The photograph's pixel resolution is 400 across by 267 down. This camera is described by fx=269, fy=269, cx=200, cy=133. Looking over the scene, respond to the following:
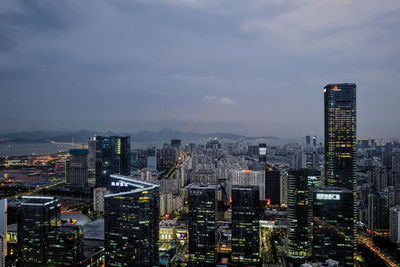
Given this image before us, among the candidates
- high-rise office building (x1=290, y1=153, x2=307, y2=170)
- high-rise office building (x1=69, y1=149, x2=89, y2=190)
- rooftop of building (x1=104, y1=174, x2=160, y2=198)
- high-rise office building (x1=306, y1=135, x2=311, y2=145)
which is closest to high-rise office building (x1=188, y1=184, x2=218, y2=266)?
rooftop of building (x1=104, y1=174, x2=160, y2=198)

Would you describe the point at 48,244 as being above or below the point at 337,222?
below

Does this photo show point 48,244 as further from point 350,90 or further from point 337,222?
point 350,90

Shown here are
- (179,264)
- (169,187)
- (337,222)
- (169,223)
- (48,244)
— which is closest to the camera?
(337,222)

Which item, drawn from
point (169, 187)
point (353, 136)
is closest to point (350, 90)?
point (353, 136)

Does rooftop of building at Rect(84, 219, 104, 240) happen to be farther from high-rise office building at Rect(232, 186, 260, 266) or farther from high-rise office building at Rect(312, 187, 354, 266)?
high-rise office building at Rect(312, 187, 354, 266)

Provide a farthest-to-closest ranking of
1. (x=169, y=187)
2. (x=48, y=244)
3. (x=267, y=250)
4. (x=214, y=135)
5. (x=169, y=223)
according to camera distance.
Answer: (x=214, y=135) → (x=169, y=187) → (x=169, y=223) → (x=267, y=250) → (x=48, y=244)

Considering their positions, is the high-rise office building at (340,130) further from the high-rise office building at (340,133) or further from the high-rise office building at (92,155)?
the high-rise office building at (92,155)

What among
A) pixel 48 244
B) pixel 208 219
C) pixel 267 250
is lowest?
pixel 267 250
